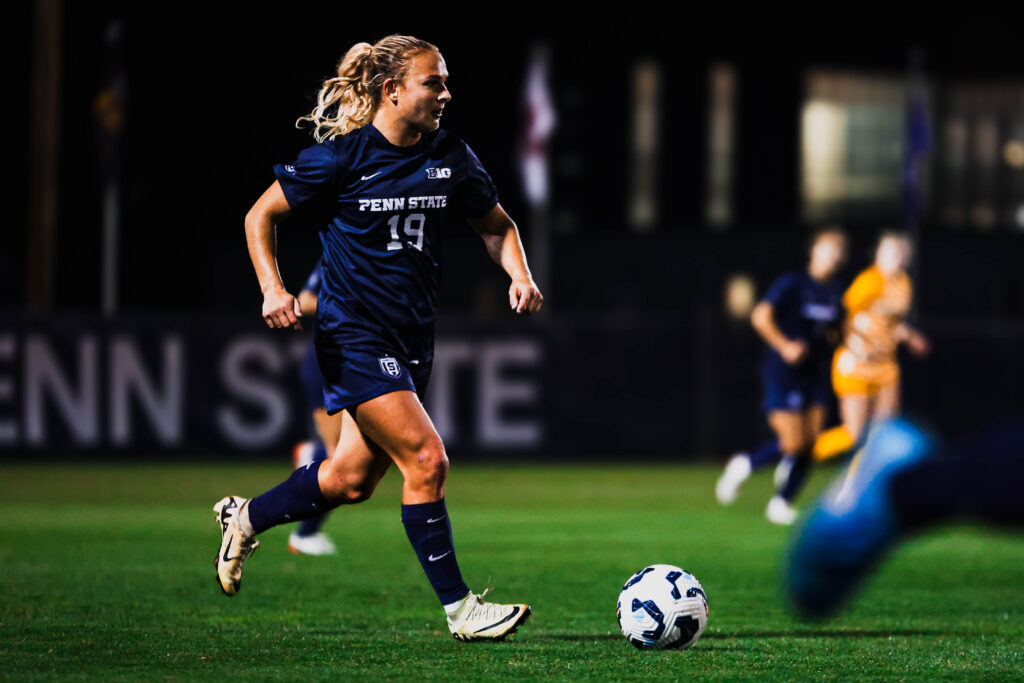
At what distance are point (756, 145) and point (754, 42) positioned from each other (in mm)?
2396

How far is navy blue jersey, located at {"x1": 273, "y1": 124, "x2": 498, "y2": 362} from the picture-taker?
262 inches

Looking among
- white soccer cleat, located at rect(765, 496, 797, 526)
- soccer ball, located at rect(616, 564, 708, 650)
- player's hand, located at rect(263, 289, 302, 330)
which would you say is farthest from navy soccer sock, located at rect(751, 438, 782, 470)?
player's hand, located at rect(263, 289, 302, 330)

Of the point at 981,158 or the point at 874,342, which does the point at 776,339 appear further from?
the point at 981,158

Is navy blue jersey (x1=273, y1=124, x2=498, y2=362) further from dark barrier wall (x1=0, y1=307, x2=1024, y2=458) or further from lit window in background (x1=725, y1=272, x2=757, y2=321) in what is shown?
lit window in background (x1=725, y1=272, x2=757, y2=321)

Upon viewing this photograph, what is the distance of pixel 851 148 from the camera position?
130 feet

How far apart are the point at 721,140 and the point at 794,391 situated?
1029 inches

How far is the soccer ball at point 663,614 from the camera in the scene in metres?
6.55

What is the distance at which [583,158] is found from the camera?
38.3 m

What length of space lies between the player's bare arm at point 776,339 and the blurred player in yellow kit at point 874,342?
177 centimetres

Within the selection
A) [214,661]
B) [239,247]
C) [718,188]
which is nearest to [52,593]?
[214,661]

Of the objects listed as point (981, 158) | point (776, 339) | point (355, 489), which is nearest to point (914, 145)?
point (981, 158)

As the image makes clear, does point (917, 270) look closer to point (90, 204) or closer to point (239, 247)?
point (239, 247)

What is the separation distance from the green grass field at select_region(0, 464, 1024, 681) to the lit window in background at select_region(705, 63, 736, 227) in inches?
963

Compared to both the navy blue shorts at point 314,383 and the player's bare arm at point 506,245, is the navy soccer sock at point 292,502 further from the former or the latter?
the navy blue shorts at point 314,383
